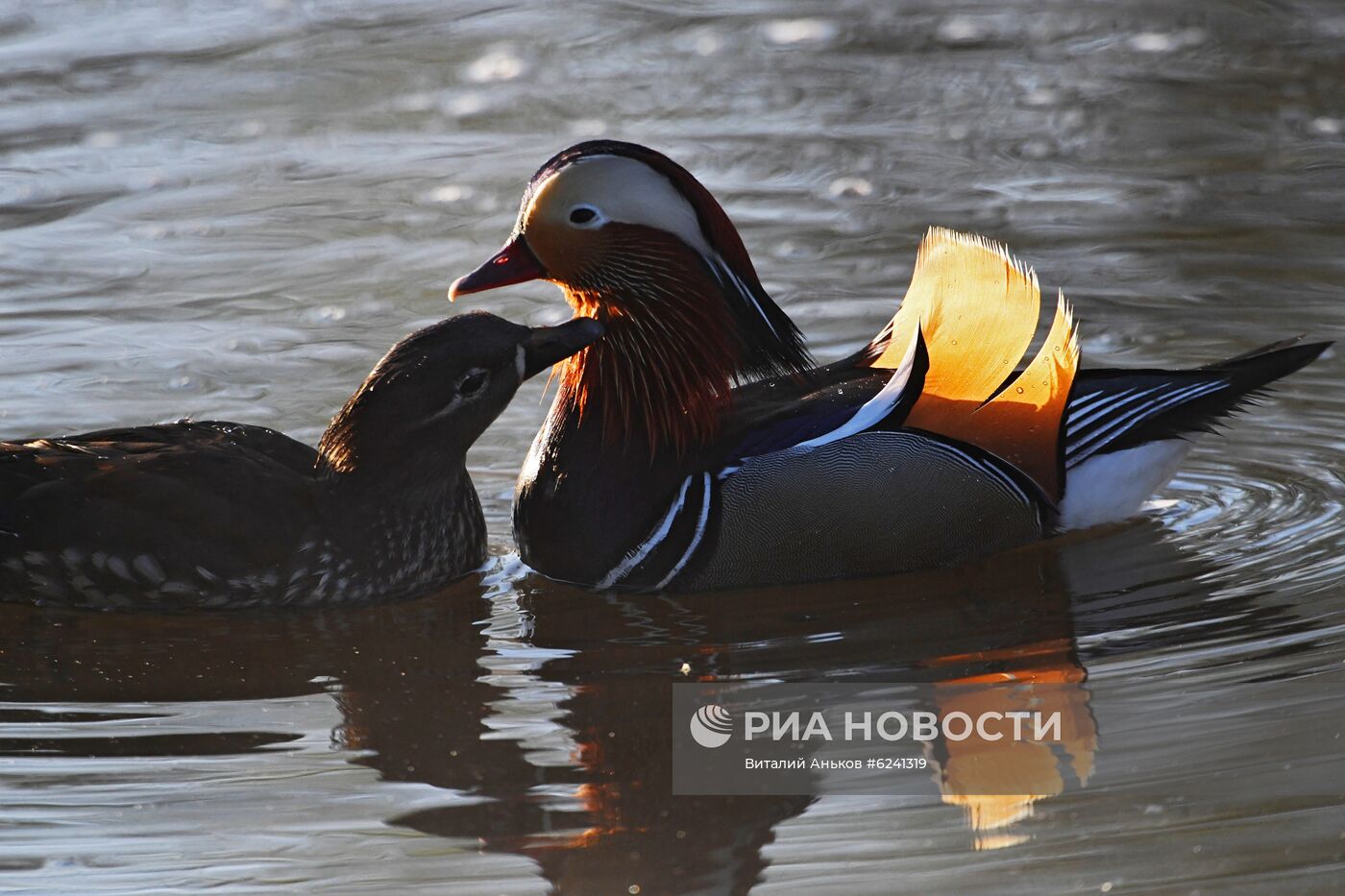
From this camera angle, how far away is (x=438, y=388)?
6.11 meters

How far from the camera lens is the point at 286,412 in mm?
7508

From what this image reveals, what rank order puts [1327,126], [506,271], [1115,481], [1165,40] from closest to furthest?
[506,271] → [1115,481] → [1327,126] → [1165,40]

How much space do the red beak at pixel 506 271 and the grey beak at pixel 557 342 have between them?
0.67 ft

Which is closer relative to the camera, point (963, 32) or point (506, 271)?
point (506, 271)

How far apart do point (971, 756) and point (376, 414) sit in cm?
234

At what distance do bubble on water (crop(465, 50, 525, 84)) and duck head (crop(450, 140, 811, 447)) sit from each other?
17.9 feet

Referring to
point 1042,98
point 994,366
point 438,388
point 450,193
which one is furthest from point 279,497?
point 1042,98

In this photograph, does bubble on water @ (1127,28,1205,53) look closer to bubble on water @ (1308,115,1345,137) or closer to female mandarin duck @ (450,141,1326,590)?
bubble on water @ (1308,115,1345,137)

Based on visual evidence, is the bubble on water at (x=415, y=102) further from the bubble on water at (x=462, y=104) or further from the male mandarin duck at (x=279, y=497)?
the male mandarin duck at (x=279, y=497)

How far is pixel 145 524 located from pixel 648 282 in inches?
72.1

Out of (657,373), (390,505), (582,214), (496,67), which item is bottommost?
(390,505)

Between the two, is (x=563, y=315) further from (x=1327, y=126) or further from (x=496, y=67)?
(x=1327, y=126)

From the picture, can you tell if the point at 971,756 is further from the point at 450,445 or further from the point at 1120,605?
the point at 450,445

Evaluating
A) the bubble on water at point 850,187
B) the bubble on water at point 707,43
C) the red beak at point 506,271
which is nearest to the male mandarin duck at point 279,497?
the red beak at point 506,271
